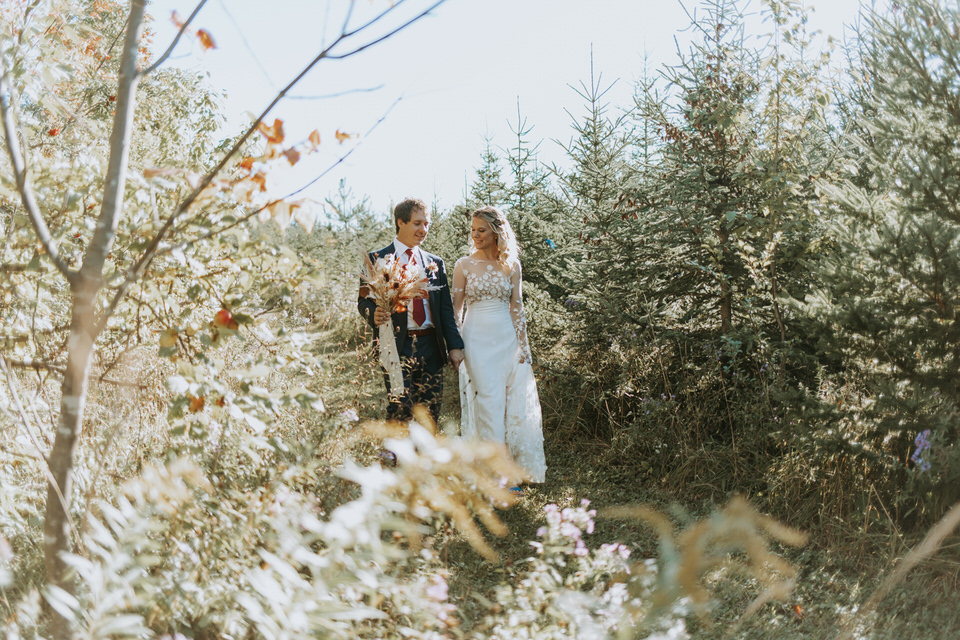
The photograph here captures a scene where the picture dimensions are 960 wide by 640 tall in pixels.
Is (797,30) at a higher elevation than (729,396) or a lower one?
higher

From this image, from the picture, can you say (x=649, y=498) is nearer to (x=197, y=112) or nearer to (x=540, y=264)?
(x=540, y=264)

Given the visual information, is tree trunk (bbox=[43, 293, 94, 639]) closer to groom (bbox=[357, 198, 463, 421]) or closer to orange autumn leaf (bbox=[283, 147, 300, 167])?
orange autumn leaf (bbox=[283, 147, 300, 167])

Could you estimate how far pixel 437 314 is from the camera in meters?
4.85

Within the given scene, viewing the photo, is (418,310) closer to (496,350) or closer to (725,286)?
(496,350)

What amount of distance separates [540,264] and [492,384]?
12.2 ft

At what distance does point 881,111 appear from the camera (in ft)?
12.0

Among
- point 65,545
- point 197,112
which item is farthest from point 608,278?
point 197,112

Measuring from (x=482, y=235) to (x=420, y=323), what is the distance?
3.04 ft

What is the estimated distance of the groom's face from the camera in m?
4.70

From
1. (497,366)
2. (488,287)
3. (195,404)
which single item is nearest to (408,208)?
(488,287)

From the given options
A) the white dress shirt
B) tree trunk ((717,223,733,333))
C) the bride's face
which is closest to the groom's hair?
the white dress shirt

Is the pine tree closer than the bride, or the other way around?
the pine tree

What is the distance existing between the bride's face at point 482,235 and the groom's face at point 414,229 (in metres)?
0.56

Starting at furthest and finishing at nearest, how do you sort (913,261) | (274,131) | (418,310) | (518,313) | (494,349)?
(518,313) → (494,349) → (418,310) → (913,261) → (274,131)
